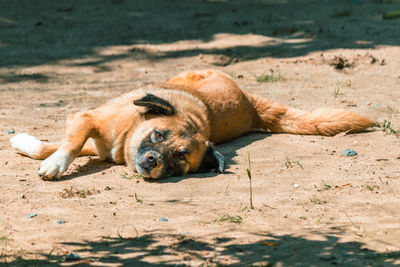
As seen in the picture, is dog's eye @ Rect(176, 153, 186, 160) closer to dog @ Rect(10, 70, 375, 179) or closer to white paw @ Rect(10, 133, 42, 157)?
dog @ Rect(10, 70, 375, 179)

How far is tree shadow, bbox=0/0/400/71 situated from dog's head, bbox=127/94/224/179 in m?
4.87

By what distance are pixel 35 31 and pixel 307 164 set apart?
8094 millimetres

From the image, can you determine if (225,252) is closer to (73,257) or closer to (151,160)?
(73,257)

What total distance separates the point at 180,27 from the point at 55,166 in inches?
310

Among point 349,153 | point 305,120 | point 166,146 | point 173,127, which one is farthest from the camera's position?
point 305,120

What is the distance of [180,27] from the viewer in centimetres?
1266

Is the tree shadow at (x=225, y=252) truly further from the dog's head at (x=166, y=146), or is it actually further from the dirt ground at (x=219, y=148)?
the dog's head at (x=166, y=146)

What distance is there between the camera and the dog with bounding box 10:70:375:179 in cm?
546

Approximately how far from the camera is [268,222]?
4234mm

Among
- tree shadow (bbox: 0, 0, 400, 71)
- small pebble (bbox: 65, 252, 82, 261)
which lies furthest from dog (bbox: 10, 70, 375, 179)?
tree shadow (bbox: 0, 0, 400, 71)

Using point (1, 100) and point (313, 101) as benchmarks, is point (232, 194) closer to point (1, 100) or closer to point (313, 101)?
point (313, 101)

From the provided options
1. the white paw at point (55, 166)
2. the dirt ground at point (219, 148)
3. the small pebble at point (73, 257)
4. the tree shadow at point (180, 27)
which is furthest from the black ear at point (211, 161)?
the tree shadow at point (180, 27)

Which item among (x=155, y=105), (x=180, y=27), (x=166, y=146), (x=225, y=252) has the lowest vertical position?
(x=225, y=252)

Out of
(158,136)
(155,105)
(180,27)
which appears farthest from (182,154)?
(180,27)
